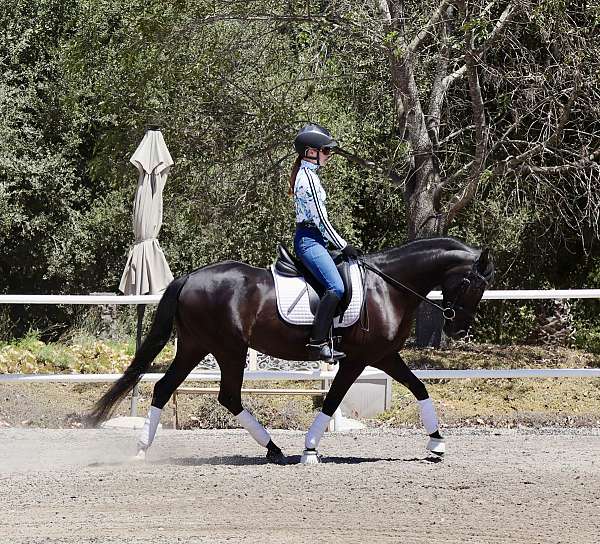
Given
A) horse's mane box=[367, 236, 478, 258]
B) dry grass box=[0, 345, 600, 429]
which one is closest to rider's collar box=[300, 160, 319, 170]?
horse's mane box=[367, 236, 478, 258]

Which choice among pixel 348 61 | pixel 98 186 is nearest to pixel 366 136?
pixel 348 61

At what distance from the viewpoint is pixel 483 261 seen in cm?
887

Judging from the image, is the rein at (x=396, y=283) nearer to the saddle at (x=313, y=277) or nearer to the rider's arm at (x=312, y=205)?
the saddle at (x=313, y=277)

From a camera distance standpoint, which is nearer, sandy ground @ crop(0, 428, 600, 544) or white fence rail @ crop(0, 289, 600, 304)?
sandy ground @ crop(0, 428, 600, 544)

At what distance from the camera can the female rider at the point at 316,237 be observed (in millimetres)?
8516

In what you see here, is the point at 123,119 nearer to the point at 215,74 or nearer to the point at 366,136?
the point at 215,74

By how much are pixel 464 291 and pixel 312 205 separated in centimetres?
144

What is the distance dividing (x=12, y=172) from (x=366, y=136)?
7193 mm

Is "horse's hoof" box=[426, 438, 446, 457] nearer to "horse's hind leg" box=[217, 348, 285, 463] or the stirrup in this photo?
the stirrup

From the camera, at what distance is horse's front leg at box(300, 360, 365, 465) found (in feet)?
29.1

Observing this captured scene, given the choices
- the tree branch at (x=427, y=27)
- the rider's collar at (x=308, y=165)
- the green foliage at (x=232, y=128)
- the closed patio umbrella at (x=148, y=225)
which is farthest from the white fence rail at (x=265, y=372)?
the tree branch at (x=427, y=27)

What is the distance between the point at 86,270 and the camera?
908 inches

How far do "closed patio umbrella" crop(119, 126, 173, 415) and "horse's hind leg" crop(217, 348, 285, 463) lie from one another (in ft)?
10.4

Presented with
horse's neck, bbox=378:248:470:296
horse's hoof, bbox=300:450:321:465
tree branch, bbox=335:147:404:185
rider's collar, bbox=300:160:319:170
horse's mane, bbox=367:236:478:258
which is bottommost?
horse's hoof, bbox=300:450:321:465
